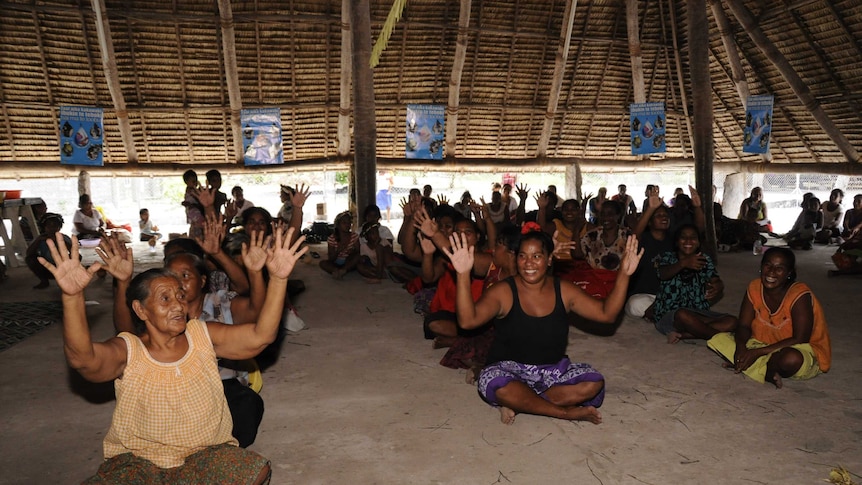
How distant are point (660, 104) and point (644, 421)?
1042 centimetres

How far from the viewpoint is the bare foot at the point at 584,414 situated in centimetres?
384

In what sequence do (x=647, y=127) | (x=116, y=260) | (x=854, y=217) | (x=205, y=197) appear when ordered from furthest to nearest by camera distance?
(x=647, y=127) → (x=854, y=217) → (x=205, y=197) → (x=116, y=260)

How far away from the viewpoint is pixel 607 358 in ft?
17.0

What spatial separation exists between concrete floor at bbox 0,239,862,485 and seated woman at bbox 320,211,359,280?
2.89 metres

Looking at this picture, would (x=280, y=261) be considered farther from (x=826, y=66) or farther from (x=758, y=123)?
(x=826, y=66)

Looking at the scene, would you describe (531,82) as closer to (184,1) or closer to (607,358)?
(184,1)

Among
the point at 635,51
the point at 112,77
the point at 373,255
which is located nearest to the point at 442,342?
the point at 373,255

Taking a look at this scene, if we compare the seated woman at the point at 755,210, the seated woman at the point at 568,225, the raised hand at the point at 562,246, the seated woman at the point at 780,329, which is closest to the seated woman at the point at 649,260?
the raised hand at the point at 562,246

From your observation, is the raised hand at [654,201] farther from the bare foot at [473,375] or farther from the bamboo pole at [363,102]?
the bamboo pole at [363,102]

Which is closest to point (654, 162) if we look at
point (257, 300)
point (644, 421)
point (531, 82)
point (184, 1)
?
point (531, 82)

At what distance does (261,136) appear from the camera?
43.1 feet

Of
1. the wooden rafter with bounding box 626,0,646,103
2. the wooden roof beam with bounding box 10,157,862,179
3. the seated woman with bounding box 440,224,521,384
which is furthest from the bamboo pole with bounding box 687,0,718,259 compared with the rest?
the seated woman with bounding box 440,224,521,384

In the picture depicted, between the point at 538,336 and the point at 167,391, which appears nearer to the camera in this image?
the point at 167,391

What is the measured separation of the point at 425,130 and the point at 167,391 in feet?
37.1
